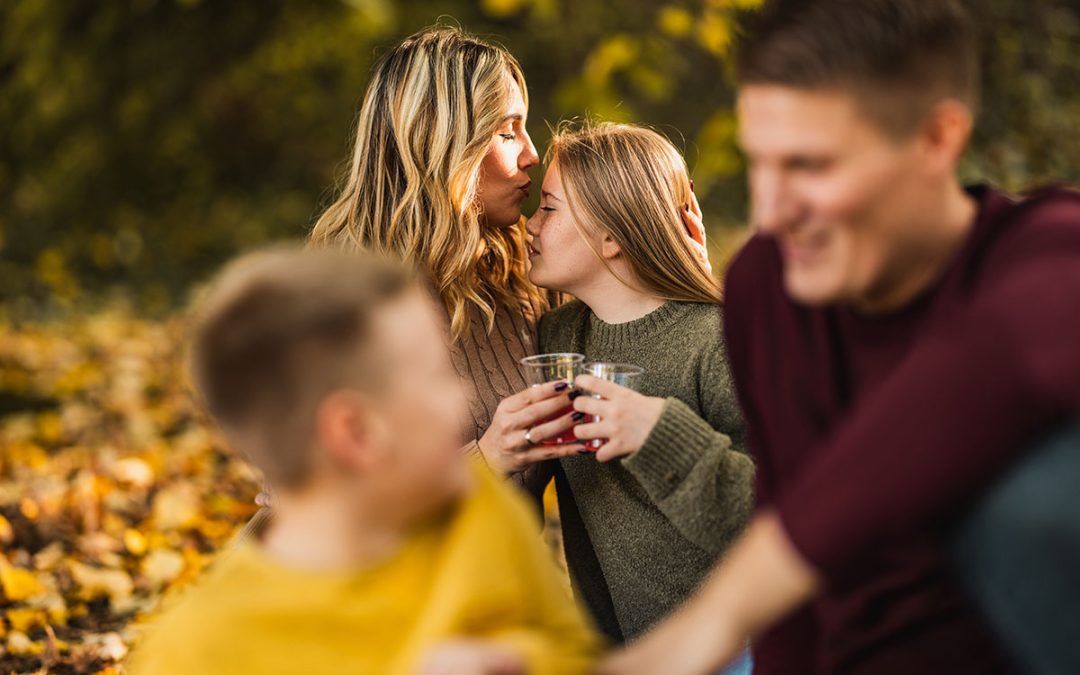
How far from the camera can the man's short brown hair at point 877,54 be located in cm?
163

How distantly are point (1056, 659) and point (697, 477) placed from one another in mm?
968

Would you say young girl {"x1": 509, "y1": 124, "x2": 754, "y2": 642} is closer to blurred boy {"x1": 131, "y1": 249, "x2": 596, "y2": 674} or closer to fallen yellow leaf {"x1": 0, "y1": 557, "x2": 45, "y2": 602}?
blurred boy {"x1": 131, "y1": 249, "x2": 596, "y2": 674}

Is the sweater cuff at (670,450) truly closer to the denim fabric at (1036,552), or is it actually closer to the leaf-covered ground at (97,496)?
the denim fabric at (1036,552)

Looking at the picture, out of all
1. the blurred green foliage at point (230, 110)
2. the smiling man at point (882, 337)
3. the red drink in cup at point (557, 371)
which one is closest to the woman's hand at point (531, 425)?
the red drink in cup at point (557, 371)

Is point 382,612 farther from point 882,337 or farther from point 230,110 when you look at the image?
point 230,110

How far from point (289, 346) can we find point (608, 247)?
1398 mm

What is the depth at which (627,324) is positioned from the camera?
288 cm

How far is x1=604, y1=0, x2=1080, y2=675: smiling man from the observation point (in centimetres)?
147

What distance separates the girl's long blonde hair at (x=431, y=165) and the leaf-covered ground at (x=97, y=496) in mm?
1313

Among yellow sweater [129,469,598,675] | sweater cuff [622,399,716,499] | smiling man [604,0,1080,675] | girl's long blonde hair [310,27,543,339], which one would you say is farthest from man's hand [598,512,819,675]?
girl's long blonde hair [310,27,543,339]

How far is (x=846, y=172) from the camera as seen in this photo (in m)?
1.62

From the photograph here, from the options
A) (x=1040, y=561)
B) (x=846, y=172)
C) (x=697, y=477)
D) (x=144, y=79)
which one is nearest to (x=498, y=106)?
(x=697, y=477)

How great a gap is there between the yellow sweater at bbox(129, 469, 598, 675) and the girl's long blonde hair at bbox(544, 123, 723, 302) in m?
1.28

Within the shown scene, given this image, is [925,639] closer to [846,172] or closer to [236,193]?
[846,172]
